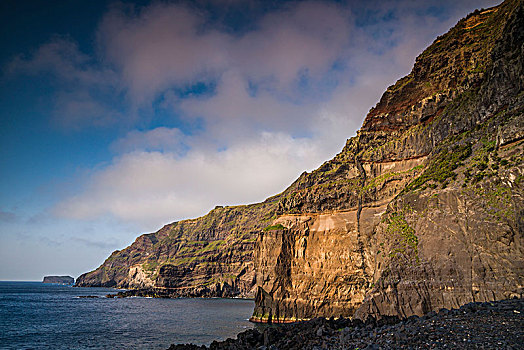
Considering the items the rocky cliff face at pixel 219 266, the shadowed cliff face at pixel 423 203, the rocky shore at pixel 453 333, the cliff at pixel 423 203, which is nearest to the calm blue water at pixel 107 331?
the cliff at pixel 423 203

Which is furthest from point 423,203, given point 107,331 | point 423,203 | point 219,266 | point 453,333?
point 219,266

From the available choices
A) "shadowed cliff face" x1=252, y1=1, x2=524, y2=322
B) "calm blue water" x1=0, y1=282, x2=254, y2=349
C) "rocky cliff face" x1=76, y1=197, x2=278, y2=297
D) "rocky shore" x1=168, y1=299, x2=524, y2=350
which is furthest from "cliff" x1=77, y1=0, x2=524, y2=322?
"rocky cliff face" x1=76, y1=197, x2=278, y2=297

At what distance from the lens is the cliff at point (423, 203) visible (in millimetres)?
25750

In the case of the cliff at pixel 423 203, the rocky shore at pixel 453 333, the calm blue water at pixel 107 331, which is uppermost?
the cliff at pixel 423 203

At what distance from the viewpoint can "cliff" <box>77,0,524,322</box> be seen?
84.5 feet

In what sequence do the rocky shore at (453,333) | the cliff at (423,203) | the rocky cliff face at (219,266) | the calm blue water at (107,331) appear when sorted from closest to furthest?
the rocky shore at (453,333), the cliff at (423,203), the calm blue water at (107,331), the rocky cliff face at (219,266)

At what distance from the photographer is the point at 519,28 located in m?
28.9

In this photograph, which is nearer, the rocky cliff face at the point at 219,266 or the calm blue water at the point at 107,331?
the calm blue water at the point at 107,331

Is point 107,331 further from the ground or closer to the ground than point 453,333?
closer to the ground

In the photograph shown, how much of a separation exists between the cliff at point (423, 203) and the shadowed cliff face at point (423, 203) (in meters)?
0.14

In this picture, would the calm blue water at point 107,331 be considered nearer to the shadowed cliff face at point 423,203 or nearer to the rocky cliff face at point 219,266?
the shadowed cliff face at point 423,203

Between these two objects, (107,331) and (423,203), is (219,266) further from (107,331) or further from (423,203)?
(423,203)

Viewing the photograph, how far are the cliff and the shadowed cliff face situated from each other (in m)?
0.14

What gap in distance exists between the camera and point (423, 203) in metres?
32.9
